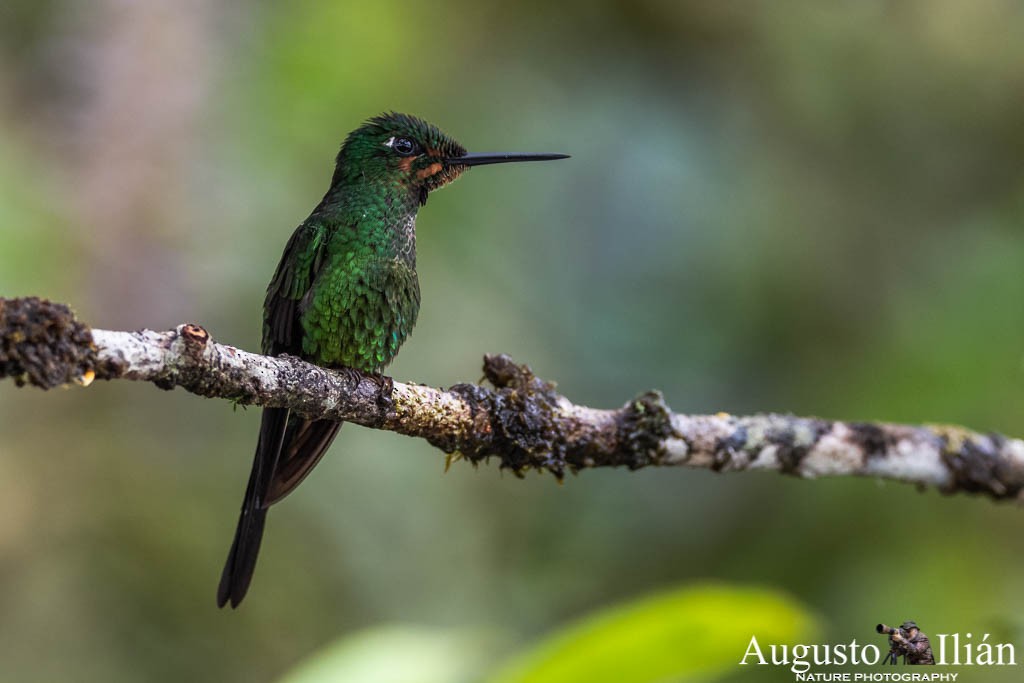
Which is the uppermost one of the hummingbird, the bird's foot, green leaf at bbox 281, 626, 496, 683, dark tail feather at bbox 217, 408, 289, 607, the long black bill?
the long black bill

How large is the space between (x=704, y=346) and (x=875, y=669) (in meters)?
2.04

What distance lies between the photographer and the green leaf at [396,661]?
219 cm

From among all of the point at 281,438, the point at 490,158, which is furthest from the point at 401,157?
the point at 281,438

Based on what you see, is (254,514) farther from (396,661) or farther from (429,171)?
(429,171)

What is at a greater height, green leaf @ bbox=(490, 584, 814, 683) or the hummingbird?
the hummingbird

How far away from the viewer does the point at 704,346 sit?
564 centimetres

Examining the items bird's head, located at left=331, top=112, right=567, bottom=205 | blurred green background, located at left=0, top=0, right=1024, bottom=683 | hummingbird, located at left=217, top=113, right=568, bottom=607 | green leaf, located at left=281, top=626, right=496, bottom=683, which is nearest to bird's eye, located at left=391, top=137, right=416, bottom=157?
bird's head, located at left=331, top=112, right=567, bottom=205

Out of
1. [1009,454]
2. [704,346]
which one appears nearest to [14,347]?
[1009,454]

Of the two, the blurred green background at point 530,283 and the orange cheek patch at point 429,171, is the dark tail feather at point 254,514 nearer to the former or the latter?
the orange cheek patch at point 429,171

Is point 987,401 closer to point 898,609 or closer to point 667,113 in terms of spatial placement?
point 898,609

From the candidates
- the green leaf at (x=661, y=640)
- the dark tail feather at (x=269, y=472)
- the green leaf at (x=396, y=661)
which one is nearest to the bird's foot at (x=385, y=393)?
the dark tail feather at (x=269, y=472)

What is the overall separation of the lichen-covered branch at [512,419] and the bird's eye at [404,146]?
0.85 m

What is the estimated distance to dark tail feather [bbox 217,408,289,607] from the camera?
297cm

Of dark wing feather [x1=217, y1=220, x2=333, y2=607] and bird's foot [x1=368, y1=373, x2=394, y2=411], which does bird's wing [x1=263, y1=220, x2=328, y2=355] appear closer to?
dark wing feather [x1=217, y1=220, x2=333, y2=607]
